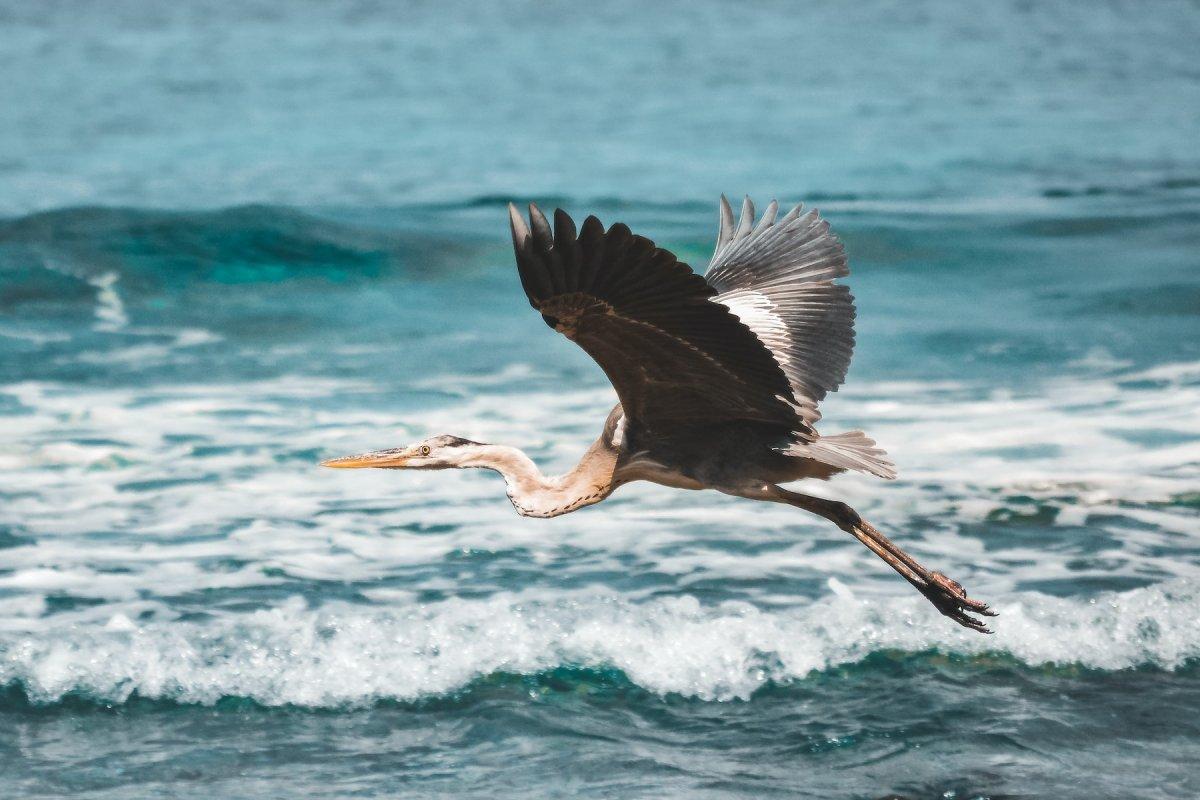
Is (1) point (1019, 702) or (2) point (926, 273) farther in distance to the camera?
A: (2) point (926, 273)

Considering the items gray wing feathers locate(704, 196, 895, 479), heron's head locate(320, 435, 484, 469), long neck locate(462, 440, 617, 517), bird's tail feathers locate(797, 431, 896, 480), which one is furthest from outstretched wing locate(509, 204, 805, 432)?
heron's head locate(320, 435, 484, 469)

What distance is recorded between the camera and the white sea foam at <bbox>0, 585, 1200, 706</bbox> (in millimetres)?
5820

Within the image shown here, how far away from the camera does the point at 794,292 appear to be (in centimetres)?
569

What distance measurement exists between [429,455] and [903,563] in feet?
5.56

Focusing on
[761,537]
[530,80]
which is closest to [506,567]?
[761,537]

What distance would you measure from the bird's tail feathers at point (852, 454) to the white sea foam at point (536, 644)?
3.39 ft

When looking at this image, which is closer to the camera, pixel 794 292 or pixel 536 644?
pixel 794 292

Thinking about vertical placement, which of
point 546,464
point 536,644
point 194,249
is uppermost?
point 194,249

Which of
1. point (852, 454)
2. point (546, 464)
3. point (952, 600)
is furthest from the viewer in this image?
point (546, 464)

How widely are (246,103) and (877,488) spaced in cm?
1396

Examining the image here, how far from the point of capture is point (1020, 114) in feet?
64.0

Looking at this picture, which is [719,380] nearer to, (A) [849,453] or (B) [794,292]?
(A) [849,453]

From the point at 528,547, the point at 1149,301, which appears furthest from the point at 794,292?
the point at 1149,301

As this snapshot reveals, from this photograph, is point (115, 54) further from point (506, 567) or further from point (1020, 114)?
point (506, 567)
